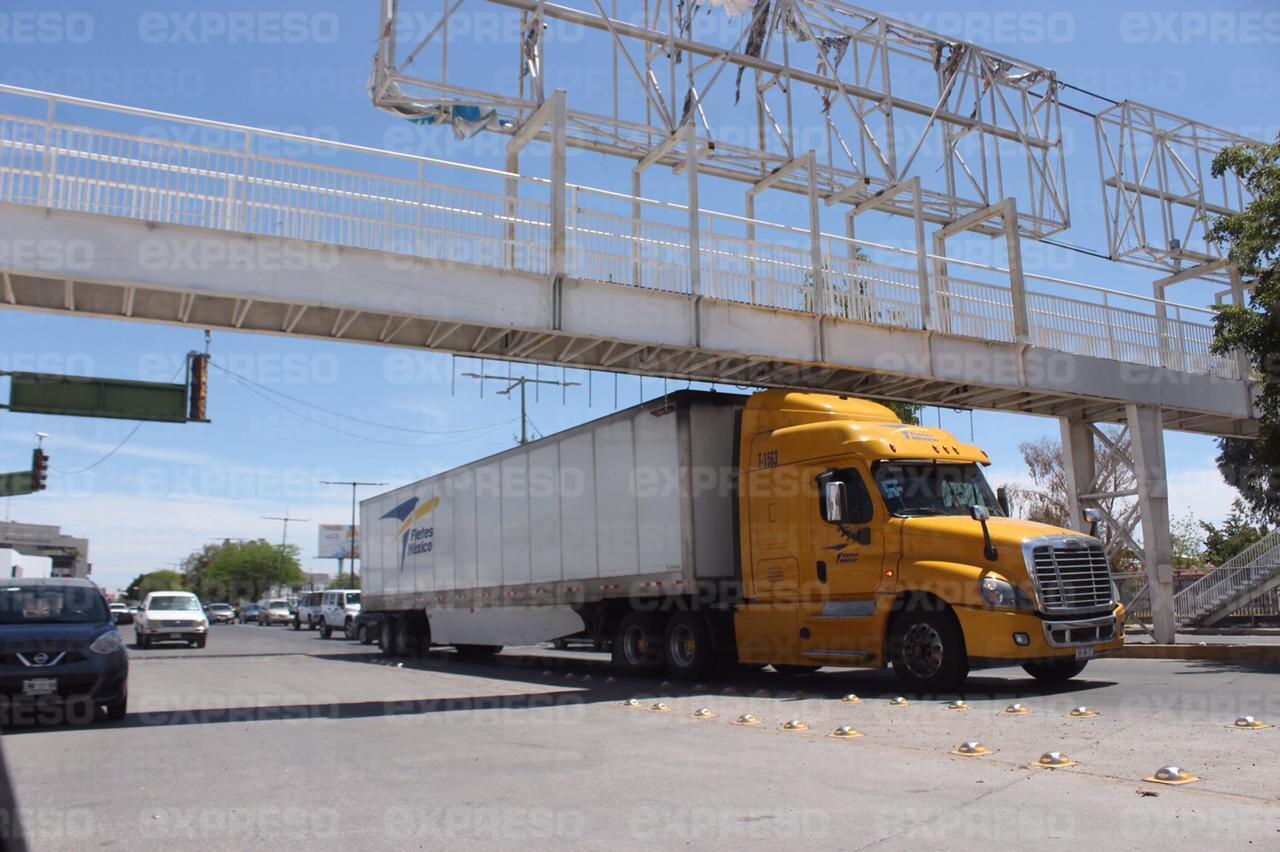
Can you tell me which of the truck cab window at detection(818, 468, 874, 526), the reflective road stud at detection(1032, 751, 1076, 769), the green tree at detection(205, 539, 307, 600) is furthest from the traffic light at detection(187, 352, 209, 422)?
the green tree at detection(205, 539, 307, 600)

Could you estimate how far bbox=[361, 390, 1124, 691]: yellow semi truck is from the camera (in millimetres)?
11328

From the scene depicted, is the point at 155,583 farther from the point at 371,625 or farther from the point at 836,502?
the point at 836,502

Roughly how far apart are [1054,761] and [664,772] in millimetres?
2781

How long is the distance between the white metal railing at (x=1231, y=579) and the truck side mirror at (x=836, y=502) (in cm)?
1853

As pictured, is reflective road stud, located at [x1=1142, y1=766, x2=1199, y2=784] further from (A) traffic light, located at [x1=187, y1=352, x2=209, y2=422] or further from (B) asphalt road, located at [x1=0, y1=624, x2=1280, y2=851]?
(A) traffic light, located at [x1=187, y1=352, x2=209, y2=422]

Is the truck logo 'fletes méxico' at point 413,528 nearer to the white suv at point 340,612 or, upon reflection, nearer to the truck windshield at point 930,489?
the truck windshield at point 930,489

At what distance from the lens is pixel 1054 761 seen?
23.2ft

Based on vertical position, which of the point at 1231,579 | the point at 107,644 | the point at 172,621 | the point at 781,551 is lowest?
the point at 172,621

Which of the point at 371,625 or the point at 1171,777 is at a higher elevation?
the point at 371,625

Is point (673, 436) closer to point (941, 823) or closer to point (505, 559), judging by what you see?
point (505, 559)

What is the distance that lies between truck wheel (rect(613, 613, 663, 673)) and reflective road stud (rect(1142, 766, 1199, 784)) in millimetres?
9109

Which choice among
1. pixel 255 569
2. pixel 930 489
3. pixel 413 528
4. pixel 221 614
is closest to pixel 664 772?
pixel 930 489

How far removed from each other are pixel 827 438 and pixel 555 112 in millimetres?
6418

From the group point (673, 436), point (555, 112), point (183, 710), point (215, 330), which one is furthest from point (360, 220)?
point (183, 710)
